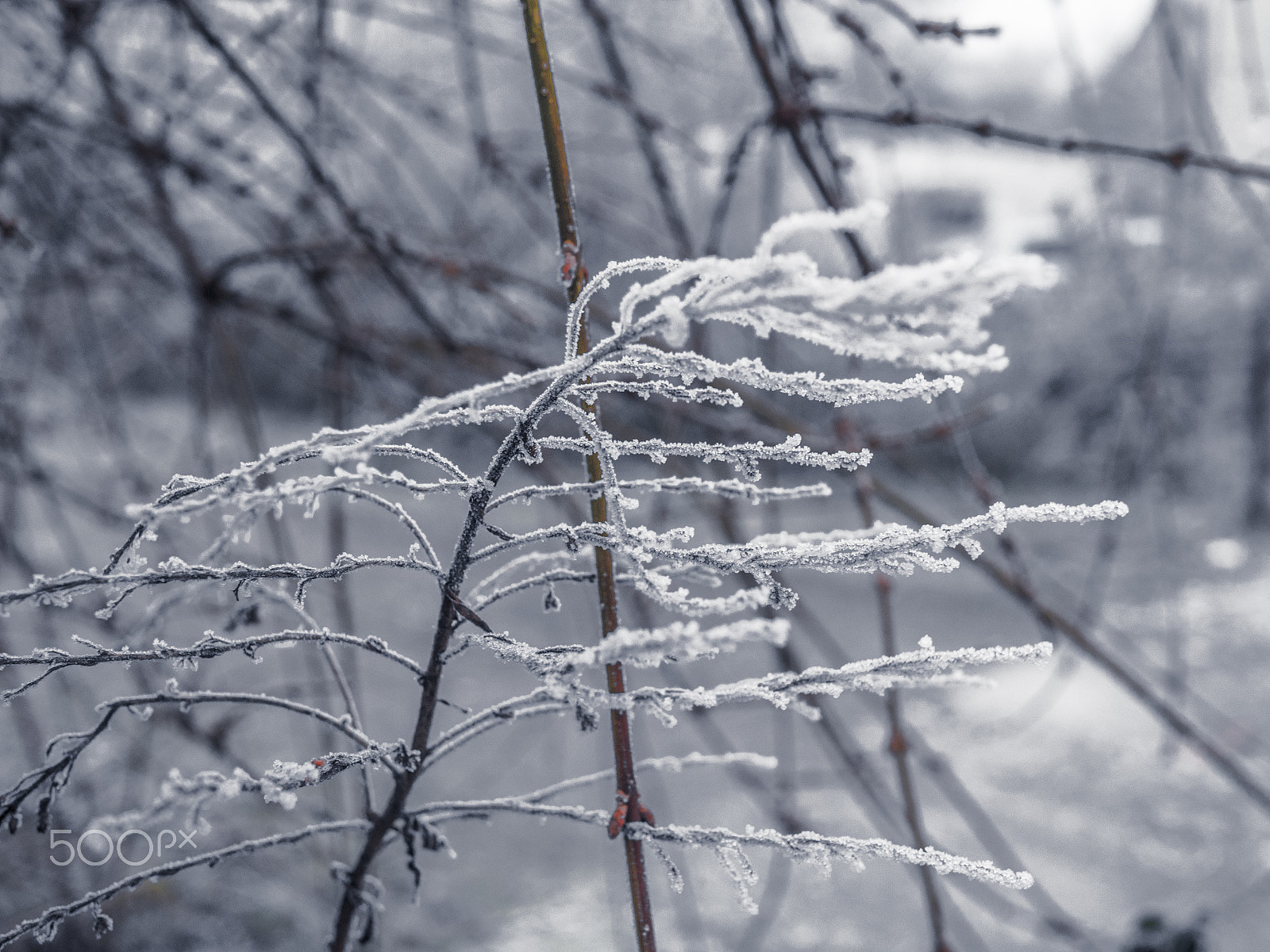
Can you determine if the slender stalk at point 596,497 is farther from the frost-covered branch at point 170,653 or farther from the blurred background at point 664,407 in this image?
the blurred background at point 664,407

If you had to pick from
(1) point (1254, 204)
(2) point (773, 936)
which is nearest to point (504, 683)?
(2) point (773, 936)

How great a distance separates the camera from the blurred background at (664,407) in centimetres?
74

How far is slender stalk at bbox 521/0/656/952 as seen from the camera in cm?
28

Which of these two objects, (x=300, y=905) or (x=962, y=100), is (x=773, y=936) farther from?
(x=962, y=100)

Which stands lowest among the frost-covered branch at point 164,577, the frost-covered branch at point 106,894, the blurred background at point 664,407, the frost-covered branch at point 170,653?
the frost-covered branch at point 106,894

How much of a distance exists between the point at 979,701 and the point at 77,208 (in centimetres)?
252

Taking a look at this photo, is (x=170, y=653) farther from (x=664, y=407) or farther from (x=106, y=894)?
(x=664, y=407)

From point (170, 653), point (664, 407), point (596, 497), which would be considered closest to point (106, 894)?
point (170, 653)

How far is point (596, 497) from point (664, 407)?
487 mm

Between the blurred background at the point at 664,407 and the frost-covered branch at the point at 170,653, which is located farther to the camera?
the blurred background at the point at 664,407

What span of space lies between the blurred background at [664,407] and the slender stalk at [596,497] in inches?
7.0

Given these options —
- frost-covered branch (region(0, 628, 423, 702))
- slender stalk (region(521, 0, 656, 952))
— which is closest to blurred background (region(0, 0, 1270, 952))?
frost-covered branch (region(0, 628, 423, 702))

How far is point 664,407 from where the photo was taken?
779 millimetres

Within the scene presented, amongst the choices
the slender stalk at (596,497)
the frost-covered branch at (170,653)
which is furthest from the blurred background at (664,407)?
the slender stalk at (596,497)
